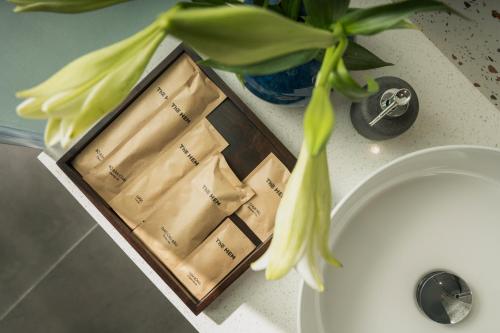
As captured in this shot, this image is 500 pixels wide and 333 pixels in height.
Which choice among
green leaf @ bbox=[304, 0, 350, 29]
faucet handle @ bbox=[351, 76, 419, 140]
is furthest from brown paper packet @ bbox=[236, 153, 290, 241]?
green leaf @ bbox=[304, 0, 350, 29]

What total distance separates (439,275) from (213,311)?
0.28 meters

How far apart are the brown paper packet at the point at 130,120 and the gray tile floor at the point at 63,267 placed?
760 mm

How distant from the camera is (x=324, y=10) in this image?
1.31ft

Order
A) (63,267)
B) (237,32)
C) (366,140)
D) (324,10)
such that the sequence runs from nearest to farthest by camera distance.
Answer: (237,32) → (324,10) → (366,140) → (63,267)

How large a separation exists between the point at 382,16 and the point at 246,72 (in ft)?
0.34

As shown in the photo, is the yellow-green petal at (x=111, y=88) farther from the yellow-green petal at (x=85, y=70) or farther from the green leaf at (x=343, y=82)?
the green leaf at (x=343, y=82)

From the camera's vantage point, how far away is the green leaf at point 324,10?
40cm

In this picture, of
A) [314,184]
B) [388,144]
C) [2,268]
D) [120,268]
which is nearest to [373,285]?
[388,144]

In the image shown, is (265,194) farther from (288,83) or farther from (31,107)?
(31,107)

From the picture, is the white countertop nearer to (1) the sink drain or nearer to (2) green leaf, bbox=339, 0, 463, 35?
(1) the sink drain

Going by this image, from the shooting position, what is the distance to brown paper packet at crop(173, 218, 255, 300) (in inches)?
24.9

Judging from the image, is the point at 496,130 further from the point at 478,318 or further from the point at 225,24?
the point at 225,24

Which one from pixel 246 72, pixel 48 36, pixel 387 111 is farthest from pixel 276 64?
pixel 48 36

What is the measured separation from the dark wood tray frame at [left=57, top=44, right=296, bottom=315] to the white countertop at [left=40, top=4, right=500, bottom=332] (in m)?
0.02
